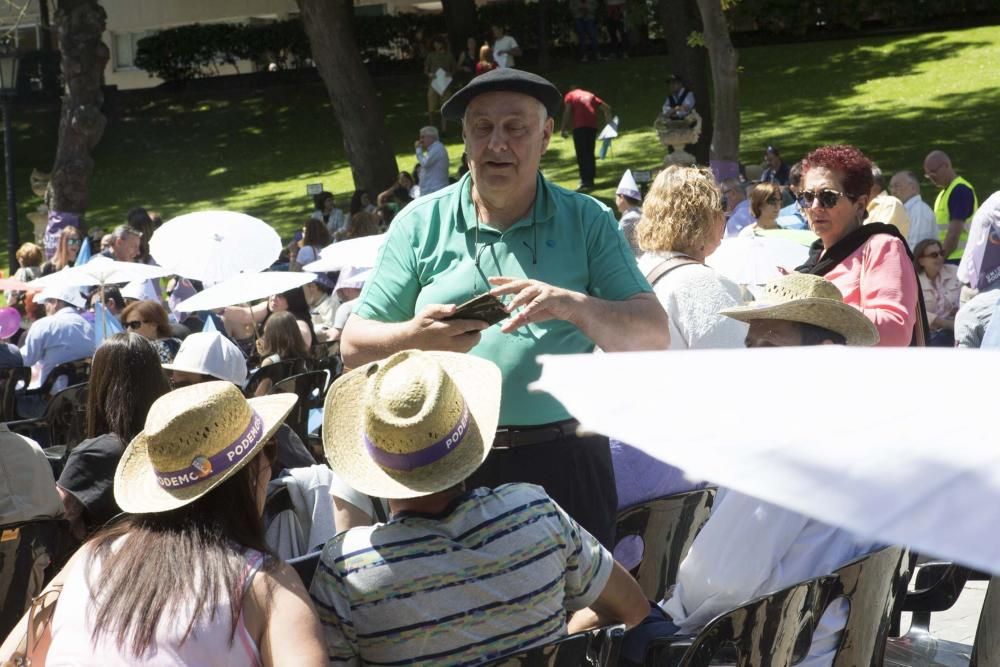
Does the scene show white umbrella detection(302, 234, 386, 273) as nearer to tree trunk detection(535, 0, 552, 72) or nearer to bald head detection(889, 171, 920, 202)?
bald head detection(889, 171, 920, 202)

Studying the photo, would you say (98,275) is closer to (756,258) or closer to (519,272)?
(756,258)

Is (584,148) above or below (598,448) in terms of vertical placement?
below

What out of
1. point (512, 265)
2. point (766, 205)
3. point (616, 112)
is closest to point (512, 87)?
point (512, 265)

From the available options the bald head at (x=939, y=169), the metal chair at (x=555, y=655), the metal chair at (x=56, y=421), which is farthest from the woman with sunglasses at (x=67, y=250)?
the metal chair at (x=555, y=655)

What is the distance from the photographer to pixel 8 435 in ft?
14.5

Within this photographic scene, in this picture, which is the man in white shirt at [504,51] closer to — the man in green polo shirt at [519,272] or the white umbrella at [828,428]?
the man in green polo shirt at [519,272]

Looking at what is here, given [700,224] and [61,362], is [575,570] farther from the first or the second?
[61,362]

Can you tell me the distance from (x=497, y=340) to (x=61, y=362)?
5861 mm

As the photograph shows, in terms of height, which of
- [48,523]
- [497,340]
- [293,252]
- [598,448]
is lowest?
[293,252]

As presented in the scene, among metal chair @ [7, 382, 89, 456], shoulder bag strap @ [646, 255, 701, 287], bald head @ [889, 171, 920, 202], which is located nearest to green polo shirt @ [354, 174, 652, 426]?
shoulder bag strap @ [646, 255, 701, 287]

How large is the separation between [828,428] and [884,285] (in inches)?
125

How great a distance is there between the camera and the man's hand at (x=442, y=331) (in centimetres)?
332

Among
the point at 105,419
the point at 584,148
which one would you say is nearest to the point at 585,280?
the point at 105,419

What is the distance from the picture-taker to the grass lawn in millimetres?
21406
